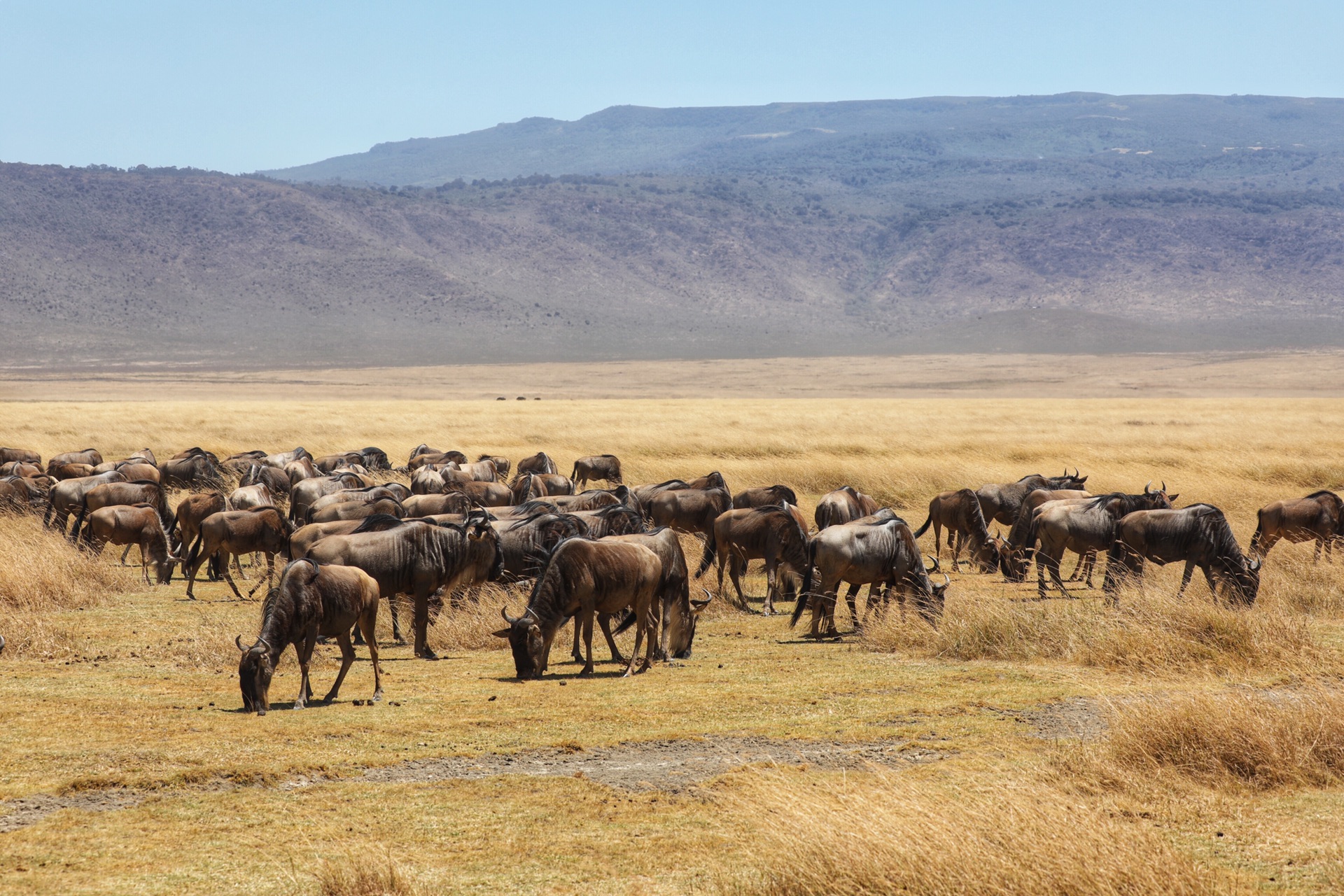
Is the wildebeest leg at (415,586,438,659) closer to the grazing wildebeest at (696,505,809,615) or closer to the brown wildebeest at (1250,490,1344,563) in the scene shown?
the grazing wildebeest at (696,505,809,615)

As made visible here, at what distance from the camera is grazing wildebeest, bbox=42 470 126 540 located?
19547 mm

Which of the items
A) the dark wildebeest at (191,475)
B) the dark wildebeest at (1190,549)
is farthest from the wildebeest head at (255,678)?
the dark wildebeest at (191,475)

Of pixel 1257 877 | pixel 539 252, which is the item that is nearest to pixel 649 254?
pixel 539 252

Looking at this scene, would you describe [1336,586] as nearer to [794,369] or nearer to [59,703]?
[59,703]

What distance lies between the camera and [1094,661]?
447 inches

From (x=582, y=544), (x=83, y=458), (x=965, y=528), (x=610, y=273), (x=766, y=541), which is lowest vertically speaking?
(x=965, y=528)

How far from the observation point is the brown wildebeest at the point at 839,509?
1744cm

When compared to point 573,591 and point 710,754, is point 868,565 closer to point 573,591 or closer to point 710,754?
point 573,591

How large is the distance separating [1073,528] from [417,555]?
8189 mm

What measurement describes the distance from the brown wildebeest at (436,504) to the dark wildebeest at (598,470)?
895 centimetres

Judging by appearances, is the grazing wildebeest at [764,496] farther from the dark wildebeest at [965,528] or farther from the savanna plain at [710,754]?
the savanna plain at [710,754]

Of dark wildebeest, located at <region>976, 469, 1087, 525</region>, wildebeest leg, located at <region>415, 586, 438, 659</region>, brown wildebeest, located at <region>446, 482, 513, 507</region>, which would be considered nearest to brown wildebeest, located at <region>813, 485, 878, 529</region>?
dark wildebeest, located at <region>976, 469, 1087, 525</region>

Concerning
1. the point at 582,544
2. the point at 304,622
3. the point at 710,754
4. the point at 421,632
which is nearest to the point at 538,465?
the point at 421,632

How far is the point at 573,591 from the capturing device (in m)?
11.1
